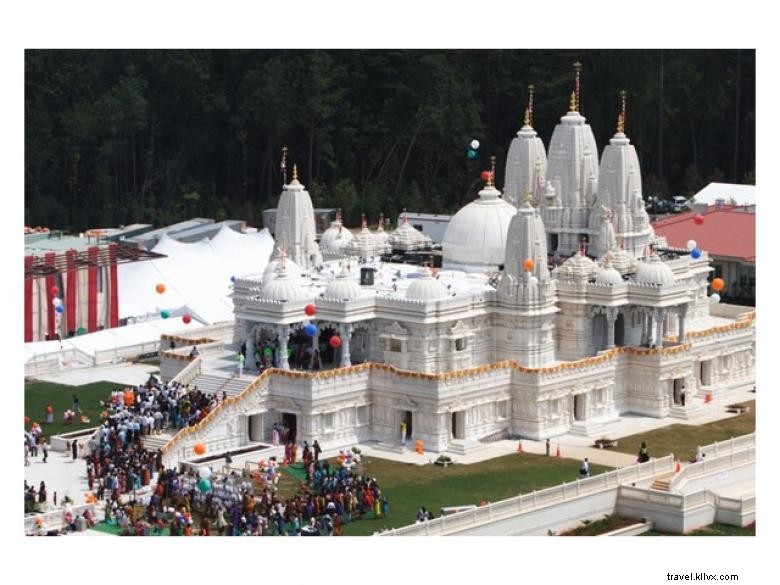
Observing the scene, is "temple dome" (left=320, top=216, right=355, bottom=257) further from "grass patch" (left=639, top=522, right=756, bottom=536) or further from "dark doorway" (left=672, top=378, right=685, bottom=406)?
"grass patch" (left=639, top=522, right=756, bottom=536)

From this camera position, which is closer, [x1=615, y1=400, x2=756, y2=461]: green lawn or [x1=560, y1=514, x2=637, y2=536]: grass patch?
[x1=560, y1=514, x2=637, y2=536]: grass patch

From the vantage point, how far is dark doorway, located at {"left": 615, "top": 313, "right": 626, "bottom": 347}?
9631 centimetres

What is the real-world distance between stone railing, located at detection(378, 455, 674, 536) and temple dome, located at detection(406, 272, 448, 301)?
34.0 feet

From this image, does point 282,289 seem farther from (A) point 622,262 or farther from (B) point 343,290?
(A) point 622,262

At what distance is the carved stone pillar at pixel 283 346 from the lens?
9012 cm

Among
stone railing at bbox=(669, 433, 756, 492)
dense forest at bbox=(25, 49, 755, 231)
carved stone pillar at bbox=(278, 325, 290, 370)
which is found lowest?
stone railing at bbox=(669, 433, 756, 492)

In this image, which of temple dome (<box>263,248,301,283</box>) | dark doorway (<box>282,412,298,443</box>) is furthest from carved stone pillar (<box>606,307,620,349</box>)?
dark doorway (<box>282,412,298,443</box>)

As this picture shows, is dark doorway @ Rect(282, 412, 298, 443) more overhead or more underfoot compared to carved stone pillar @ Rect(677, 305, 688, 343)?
more underfoot

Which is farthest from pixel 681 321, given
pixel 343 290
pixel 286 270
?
pixel 286 270

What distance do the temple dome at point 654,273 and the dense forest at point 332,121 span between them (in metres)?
42.8

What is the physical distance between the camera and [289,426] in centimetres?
8931

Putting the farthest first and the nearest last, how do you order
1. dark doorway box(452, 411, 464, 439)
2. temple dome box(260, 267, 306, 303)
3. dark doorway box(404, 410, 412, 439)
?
temple dome box(260, 267, 306, 303), dark doorway box(404, 410, 412, 439), dark doorway box(452, 411, 464, 439)

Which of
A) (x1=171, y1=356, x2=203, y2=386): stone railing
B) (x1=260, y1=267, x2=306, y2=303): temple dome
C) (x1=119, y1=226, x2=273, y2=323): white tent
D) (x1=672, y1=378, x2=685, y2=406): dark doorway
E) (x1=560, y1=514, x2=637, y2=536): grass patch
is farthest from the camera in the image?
(x1=119, y1=226, x2=273, y2=323): white tent

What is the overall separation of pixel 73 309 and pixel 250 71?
39.9 m
